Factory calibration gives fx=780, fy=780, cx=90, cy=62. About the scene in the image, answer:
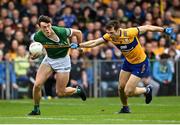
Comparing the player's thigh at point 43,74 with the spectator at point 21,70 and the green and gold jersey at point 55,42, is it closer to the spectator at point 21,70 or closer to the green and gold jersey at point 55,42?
the green and gold jersey at point 55,42

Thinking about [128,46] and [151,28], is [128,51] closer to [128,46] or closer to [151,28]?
[128,46]

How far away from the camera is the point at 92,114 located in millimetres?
18062

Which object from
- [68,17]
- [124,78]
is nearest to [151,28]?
[124,78]

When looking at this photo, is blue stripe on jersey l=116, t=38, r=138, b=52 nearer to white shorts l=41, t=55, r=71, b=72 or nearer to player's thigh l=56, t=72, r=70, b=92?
white shorts l=41, t=55, r=71, b=72

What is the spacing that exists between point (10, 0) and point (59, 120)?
1418 cm

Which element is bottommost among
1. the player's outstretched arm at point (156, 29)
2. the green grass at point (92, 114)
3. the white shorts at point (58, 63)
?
the green grass at point (92, 114)

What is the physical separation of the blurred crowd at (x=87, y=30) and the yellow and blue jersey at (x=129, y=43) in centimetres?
887

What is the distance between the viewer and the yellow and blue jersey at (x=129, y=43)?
59.7 feet

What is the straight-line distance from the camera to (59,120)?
52.4 ft

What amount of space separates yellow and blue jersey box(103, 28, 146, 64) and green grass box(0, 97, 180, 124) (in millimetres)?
1317

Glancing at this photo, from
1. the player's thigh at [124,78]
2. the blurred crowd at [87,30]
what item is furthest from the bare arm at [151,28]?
the blurred crowd at [87,30]

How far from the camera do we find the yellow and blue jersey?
18188 millimetres

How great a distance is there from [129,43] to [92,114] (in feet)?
6.18

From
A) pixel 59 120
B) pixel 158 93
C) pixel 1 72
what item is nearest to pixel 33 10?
pixel 1 72
